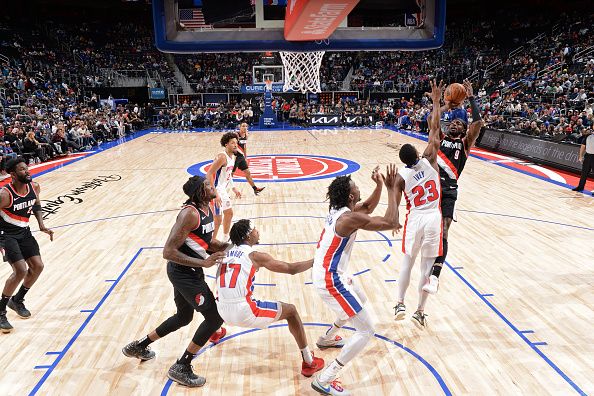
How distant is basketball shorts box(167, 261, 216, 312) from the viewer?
404 cm

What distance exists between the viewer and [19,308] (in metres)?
5.34

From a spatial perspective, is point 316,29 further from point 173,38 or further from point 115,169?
point 115,169

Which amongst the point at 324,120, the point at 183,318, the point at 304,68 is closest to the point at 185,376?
the point at 183,318

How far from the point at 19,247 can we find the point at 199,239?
7.81 ft

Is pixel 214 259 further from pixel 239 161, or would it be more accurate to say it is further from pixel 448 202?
pixel 239 161

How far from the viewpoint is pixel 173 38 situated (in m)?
5.15

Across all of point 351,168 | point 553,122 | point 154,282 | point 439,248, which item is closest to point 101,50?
point 351,168

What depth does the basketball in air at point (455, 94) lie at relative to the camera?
204 inches

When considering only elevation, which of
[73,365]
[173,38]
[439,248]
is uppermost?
[173,38]

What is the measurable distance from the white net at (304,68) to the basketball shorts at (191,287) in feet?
30.9

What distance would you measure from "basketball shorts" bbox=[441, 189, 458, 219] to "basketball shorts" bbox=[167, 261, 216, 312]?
9.38 feet

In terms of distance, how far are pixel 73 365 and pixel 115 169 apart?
11534mm

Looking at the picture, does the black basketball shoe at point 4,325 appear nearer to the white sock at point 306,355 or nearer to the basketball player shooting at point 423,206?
the white sock at point 306,355

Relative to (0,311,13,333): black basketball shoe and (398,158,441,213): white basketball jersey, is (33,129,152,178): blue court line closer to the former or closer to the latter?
(0,311,13,333): black basketball shoe
